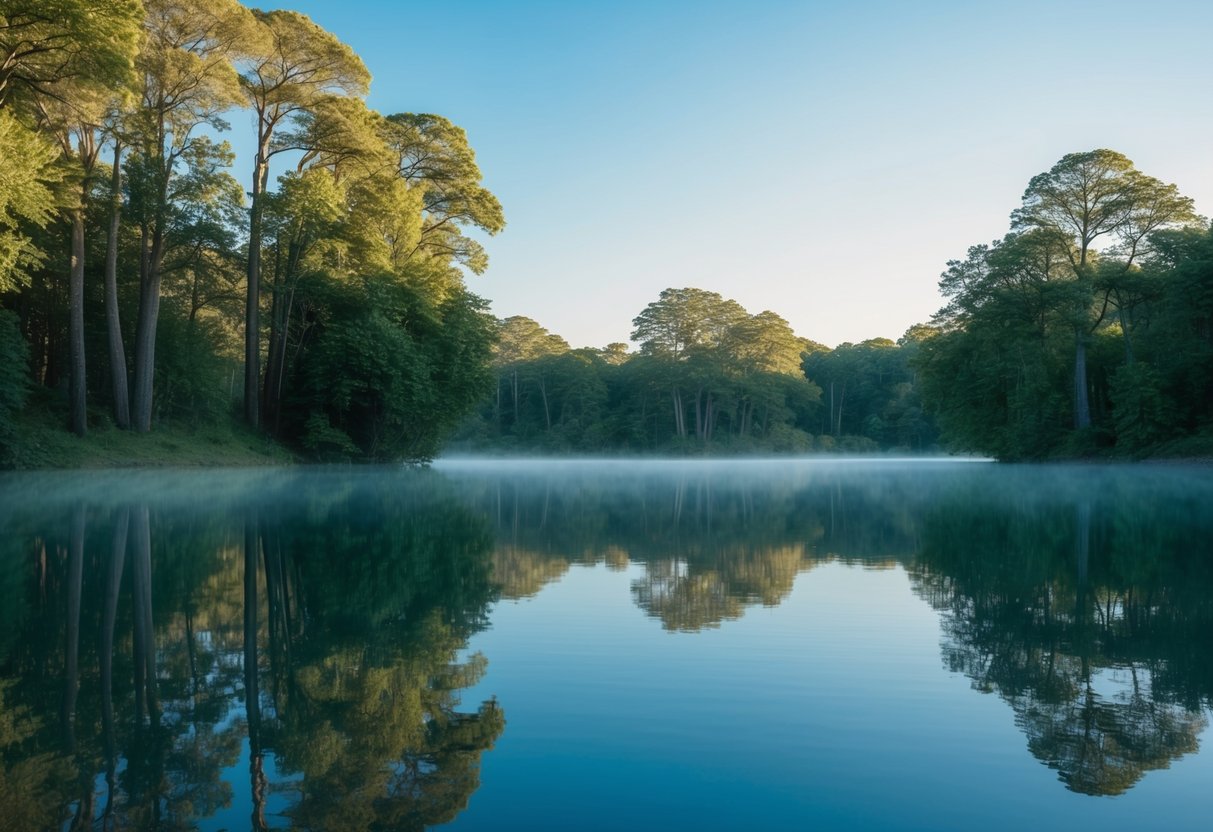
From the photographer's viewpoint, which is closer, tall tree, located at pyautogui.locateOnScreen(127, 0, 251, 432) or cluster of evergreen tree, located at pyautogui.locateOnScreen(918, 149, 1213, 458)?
tall tree, located at pyautogui.locateOnScreen(127, 0, 251, 432)

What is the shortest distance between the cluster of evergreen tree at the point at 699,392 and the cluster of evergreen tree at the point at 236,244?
111 ft

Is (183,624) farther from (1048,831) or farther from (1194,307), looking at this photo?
(1194,307)

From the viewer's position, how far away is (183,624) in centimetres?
572

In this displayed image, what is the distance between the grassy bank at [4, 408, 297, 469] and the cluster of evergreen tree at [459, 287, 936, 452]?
39528mm

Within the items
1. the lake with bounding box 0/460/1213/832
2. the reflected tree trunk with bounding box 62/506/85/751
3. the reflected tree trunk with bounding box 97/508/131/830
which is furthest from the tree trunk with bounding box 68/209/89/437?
the reflected tree trunk with bounding box 97/508/131/830

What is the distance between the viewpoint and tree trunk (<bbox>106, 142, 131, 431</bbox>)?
2673 cm

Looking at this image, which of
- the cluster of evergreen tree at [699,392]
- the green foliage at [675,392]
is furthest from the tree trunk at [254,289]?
the cluster of evergreen tree at [699,392]

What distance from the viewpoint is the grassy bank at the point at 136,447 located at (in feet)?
81.6

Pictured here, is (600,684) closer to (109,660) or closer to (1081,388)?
(109,660)

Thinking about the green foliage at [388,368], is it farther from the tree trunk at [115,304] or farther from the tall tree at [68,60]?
the tall tree at [68,60]

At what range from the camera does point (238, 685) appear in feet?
14.6

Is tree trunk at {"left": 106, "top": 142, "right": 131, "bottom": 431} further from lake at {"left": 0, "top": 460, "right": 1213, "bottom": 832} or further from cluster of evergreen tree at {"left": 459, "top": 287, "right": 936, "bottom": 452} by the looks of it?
cluster of evergreen tree at {"left": 459, "top": 287, "right": 936, "bottom": 452}

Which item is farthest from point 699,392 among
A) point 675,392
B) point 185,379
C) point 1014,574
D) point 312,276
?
point 1014,574

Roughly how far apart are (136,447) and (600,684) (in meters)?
27.4
